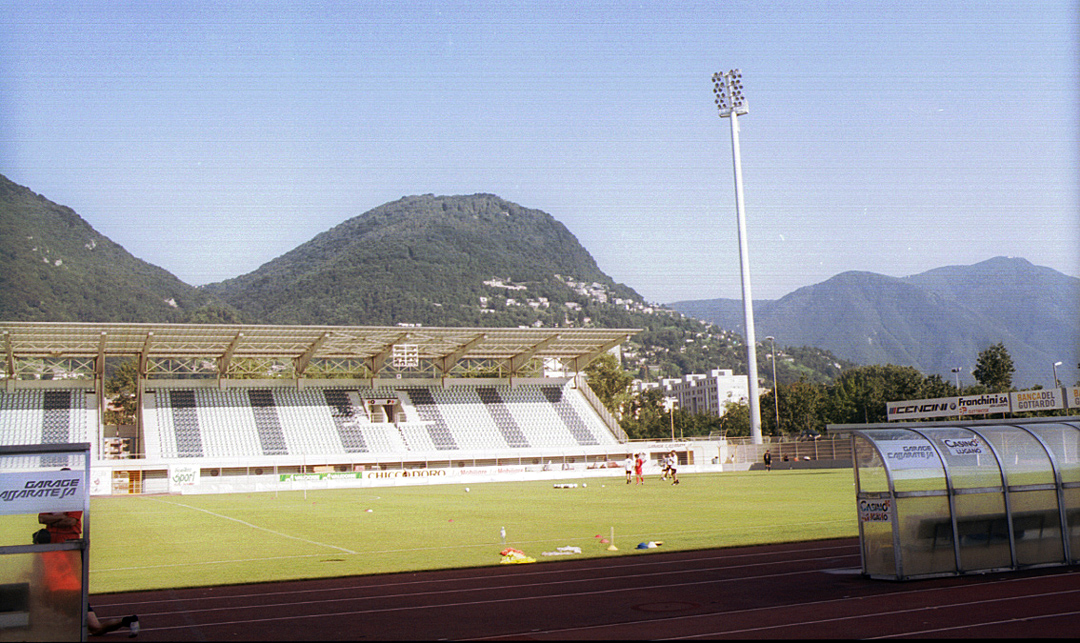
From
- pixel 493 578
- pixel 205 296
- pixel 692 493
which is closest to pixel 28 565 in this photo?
pixel 493 578

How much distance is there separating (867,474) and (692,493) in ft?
82.5

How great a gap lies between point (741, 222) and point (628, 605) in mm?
57913

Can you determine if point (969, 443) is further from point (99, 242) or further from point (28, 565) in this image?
point (99, 242)

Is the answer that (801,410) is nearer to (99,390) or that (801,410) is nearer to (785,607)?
(99,390)

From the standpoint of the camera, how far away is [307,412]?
68.4 metres

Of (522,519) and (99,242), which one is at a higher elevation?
(99,242)

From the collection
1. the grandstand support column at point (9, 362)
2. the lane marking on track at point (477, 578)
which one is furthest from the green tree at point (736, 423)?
the lane marking on track at point (477, 578)

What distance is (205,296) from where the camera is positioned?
647 feet

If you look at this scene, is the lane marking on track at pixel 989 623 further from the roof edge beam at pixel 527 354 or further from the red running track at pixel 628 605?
the roof edge beam at pixel 527 354

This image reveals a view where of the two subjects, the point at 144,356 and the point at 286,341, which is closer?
the point at 144,356

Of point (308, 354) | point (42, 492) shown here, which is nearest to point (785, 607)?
point (42, 492)

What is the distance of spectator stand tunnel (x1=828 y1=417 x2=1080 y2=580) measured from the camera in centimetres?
1321

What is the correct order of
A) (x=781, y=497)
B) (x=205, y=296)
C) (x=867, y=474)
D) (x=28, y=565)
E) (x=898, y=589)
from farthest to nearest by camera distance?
Answer: (x=205, y=296), (x=781, y=497), (x=867, y=474), (x=898, y=589), (x=28, y=565)

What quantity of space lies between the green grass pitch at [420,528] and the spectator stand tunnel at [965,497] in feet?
18.7
